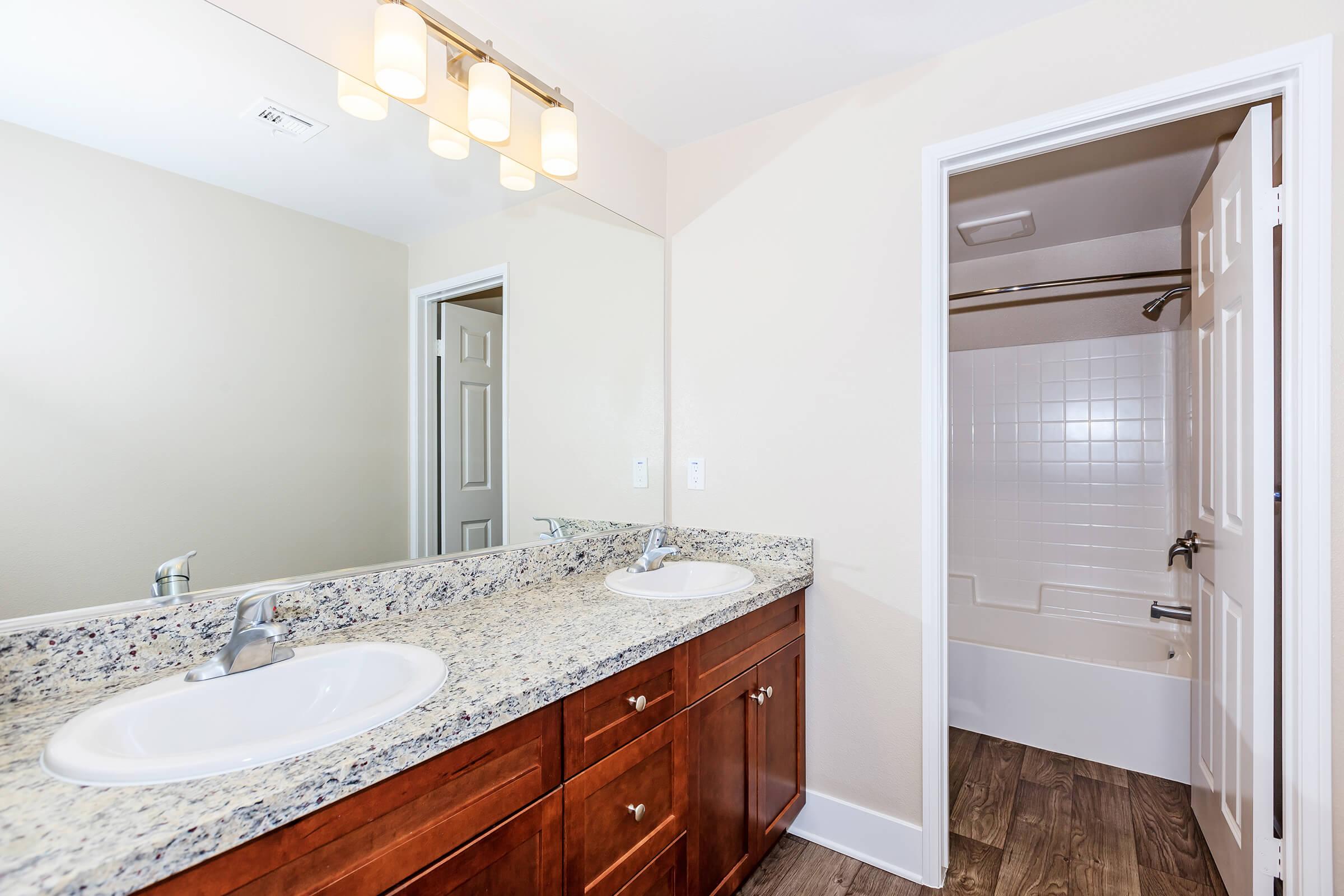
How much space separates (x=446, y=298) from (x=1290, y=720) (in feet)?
7.09

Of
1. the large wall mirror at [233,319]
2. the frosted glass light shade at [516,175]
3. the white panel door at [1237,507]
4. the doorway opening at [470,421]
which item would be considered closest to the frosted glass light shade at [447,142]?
the large wall mirror at [233,319]

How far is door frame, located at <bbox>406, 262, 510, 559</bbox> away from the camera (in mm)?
1494

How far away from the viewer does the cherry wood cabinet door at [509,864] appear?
883mm

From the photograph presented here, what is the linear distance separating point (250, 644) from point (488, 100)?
1306 mm

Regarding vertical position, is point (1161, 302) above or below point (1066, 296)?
below

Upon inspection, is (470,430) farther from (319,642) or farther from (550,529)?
(319,642)

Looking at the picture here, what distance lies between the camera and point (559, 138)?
1.73 meters

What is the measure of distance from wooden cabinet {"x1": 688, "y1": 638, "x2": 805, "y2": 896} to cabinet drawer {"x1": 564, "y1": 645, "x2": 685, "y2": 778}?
Answer: 0.12 m

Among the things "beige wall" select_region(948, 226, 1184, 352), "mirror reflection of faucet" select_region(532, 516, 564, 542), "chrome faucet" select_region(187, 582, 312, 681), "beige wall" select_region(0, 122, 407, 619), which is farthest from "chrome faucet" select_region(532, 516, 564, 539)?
"beige wall" select_region(948, 226, 1184, 352)

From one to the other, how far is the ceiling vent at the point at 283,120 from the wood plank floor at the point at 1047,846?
218cm

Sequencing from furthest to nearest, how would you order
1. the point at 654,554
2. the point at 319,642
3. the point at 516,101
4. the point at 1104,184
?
1. the point at 1104,184
2. the point at 654,554
3. the point at 516,101
4. the point at 319,642

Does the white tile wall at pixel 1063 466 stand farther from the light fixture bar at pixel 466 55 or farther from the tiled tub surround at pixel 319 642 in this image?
the light fixture bar at pixel 466 55

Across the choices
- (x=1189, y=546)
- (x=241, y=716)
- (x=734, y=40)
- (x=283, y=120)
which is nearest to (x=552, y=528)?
(x=241, y=716)

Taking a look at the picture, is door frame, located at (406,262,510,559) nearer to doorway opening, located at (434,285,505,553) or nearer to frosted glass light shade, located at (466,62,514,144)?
doorway opening, located at (434,285,505,553)
